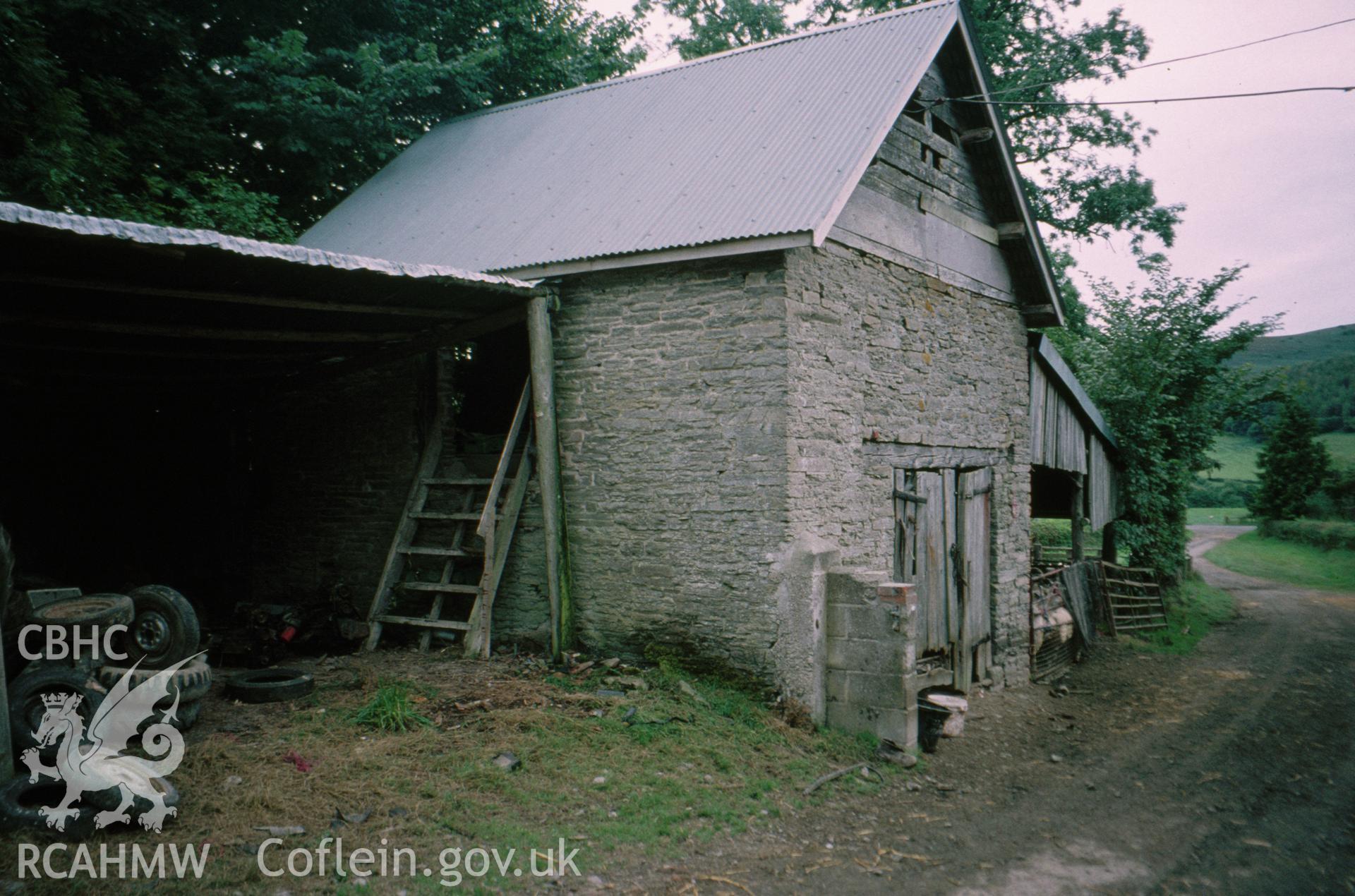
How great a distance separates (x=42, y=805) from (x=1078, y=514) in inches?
515

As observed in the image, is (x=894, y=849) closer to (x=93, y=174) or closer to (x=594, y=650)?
(x=594, y=650)

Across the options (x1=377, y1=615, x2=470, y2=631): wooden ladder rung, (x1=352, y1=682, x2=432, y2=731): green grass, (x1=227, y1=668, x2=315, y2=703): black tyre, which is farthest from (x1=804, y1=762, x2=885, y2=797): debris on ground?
(x1=227, y1=668, x2=315, y2=703): black tyre

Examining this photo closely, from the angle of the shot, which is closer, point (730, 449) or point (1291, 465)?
point (730, 449)

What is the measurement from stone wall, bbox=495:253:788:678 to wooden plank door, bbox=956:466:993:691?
144 inches

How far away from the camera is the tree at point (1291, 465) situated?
2922 cm

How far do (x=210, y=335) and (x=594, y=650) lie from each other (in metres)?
4.38

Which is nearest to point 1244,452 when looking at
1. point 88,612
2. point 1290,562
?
point 1290,562

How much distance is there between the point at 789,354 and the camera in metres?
6.96

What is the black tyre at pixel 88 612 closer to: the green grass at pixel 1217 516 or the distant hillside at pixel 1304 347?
the green grass at pixel 1217 516

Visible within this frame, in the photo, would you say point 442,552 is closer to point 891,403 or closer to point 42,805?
point 42,805

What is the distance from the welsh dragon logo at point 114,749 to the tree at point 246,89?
7.10 m

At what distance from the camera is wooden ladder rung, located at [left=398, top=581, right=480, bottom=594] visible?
7.91 meters

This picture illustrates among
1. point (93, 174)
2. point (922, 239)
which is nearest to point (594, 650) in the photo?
point (922, 239)

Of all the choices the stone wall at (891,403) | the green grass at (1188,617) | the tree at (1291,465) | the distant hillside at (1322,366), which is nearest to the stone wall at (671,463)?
the stone wall at (891,403)
